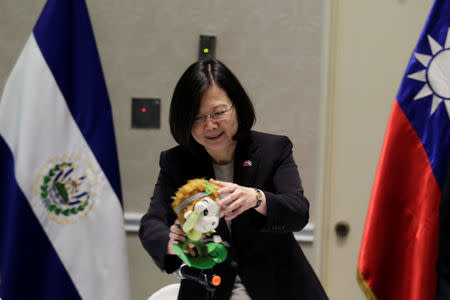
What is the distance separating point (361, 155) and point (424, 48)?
1.90 feet

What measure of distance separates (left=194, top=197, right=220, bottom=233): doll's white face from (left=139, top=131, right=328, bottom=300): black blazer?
0.16 metres

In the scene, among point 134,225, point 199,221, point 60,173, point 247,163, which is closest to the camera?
point 199,221

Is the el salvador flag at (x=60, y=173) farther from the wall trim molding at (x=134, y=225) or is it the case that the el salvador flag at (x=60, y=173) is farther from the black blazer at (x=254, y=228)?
the black blazer at (x=254, y=228)

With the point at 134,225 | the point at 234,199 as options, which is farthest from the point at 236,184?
the point at 134,225

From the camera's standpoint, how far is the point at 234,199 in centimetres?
105

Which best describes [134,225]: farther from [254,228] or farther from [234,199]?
[234,199]

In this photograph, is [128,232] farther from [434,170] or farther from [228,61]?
[434,170]

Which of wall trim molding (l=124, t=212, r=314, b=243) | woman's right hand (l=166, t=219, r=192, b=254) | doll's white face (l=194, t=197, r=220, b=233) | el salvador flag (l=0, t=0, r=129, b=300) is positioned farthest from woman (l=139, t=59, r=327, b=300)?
wall trim molding (l=124, t=212, r=314, b=243)

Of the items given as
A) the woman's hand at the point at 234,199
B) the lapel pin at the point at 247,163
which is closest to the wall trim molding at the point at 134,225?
the lapel pin at the point at 247,163

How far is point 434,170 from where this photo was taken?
6.96 ft

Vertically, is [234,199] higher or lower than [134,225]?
higher

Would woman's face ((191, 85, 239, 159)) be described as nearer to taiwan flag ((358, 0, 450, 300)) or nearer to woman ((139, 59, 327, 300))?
woman ((139, 59, 327, 300))

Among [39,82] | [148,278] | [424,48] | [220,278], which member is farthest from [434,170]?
[39,82]

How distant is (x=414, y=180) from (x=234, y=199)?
1.40m
